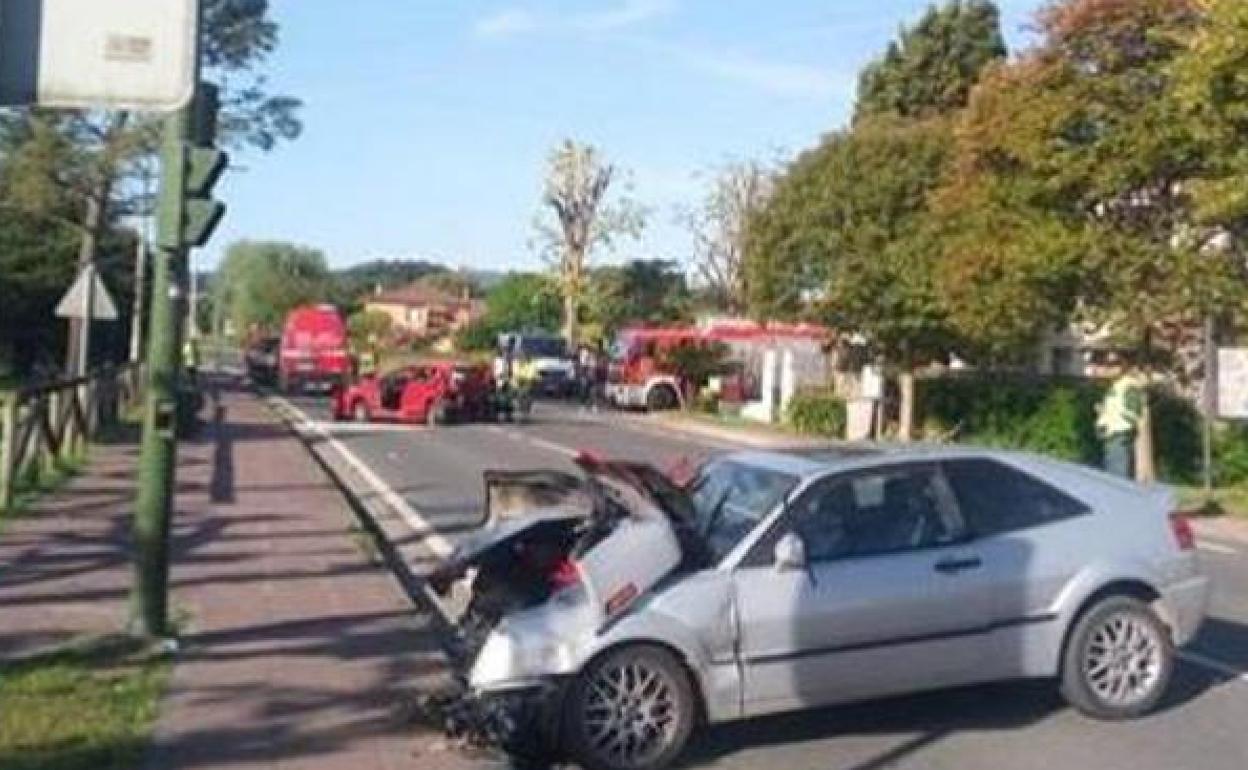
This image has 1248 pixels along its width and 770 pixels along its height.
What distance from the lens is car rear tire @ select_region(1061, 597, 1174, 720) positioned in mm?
10430

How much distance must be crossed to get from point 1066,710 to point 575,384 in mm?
62619

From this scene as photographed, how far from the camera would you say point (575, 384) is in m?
73.2

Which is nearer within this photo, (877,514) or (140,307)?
(877,514)

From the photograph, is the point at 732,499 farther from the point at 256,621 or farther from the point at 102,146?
the point at 102,146

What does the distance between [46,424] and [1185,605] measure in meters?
16.0

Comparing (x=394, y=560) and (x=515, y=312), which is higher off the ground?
(x=515, y=312)

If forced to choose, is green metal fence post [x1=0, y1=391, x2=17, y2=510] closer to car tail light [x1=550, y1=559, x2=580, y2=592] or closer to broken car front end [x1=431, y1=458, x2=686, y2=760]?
broken car front end [x1=431, y1=458, x2=686, y2=760]

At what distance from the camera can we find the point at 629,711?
9289 millimetres

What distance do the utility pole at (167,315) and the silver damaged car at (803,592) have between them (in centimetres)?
218

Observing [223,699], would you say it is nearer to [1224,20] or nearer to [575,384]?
[1224,20]

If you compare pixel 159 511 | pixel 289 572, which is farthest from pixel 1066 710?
pixel 289 572

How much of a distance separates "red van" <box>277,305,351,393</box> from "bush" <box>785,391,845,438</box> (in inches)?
805

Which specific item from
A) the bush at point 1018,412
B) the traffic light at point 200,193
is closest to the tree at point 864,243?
the bush at point 1018,412

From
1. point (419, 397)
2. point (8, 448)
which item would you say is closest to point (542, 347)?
point (419, 397)
